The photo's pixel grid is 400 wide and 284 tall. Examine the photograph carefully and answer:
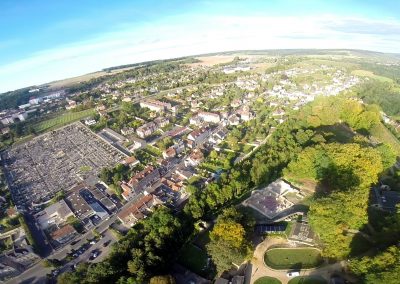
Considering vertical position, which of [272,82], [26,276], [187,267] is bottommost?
[26,276]

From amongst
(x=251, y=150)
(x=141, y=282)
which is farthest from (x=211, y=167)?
(x=141, y=282)

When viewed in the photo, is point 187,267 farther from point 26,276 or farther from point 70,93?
point 70,93

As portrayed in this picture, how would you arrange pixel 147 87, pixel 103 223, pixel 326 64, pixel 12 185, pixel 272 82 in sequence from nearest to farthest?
pixel 103 223, pixel 12 185, pixel 272 82, pixel 147 87, pixel 326 64

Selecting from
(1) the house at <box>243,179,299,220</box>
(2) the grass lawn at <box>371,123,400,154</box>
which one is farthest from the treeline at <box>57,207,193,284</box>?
(2) the grass lawn at <box>371,123,400,154</box>

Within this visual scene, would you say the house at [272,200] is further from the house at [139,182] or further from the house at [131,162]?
the house at [131,162]

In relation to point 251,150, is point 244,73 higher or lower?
higher

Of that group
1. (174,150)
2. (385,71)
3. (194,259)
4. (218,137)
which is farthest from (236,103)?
(385,71)

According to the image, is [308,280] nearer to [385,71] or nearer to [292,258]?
[292,258]

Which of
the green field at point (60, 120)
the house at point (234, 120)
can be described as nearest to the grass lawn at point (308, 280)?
the house at point (234, 120)
